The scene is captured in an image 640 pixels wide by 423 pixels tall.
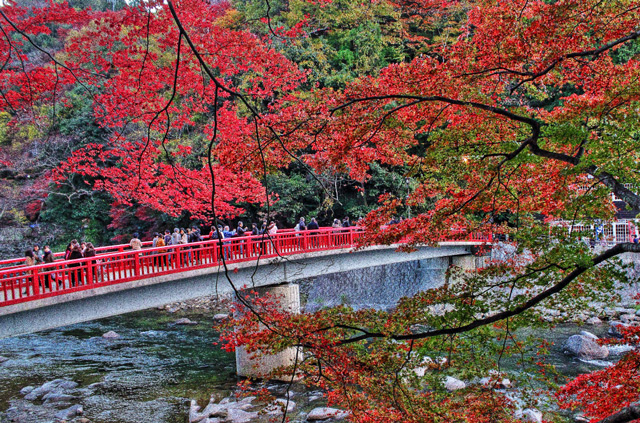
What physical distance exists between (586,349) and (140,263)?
14.4m

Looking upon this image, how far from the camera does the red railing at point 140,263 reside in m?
9.18

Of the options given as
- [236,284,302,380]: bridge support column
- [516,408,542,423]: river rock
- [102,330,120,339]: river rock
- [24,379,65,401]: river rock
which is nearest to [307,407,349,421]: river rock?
[236,284,302,380]: bridge support column

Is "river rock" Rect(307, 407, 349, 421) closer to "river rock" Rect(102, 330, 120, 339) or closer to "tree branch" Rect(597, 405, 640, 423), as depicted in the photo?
"tree branch" Rect(597, 405, 640, 423)

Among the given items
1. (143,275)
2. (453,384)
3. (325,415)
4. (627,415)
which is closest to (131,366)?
(143,275)

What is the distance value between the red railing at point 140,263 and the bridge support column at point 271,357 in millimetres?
1328

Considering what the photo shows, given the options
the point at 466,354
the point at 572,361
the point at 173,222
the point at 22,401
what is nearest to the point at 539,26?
the point at 466,354

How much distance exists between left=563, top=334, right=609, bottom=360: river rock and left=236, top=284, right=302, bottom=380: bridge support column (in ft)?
30.7

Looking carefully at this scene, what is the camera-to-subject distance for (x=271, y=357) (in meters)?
14.2

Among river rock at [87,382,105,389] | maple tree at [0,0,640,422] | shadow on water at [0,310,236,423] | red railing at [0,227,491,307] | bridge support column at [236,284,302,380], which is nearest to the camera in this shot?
maple tree at [0,0,640,422]

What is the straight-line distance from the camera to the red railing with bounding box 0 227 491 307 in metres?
9.18

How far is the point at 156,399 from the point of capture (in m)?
12.4

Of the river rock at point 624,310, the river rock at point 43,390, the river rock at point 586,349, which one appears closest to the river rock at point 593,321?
the river rock at point 624,310

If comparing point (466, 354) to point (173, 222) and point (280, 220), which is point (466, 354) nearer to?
point (280, 220)

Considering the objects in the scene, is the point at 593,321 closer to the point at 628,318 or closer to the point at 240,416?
the point at 628,318
